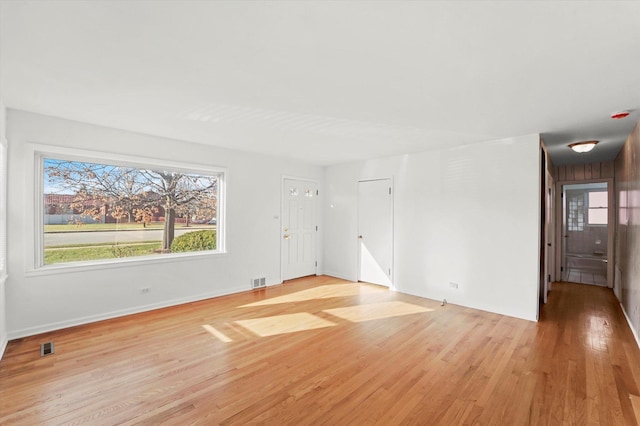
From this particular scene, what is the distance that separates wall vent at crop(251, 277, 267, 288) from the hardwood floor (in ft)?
3.96

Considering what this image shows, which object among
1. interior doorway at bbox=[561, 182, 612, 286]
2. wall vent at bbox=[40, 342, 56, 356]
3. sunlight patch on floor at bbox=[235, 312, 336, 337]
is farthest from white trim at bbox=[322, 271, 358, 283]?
interior doorway at bbox=[561, 182, 612, 286]

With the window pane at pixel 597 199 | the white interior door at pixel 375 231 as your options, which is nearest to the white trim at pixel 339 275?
the white interior door at pixel 375 231

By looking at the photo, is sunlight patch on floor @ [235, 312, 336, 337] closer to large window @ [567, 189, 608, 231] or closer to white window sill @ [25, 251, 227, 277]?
white window sill @ [25, 251, 227, 277]

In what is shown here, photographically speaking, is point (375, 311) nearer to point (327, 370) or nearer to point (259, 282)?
point (327, 370)

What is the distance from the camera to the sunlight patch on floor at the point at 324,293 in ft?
15.1

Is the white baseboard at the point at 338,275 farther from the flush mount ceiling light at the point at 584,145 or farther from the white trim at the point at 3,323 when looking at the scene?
the white trim at the point at 3,323

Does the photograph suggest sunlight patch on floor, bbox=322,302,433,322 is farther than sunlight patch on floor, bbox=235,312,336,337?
Yes

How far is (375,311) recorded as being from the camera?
164 inches

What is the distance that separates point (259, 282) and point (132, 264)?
82.8 inches

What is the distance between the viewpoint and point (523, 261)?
12.8 feet

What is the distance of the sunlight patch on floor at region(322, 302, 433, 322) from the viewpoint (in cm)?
396

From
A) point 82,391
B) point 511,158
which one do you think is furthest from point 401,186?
point 82,391

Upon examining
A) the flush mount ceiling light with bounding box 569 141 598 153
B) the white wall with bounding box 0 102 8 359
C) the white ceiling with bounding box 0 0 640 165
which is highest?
the white ceiling with bounding box 0 0 640 165

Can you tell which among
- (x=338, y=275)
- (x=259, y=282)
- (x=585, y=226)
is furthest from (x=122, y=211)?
(x=585, y=226)
